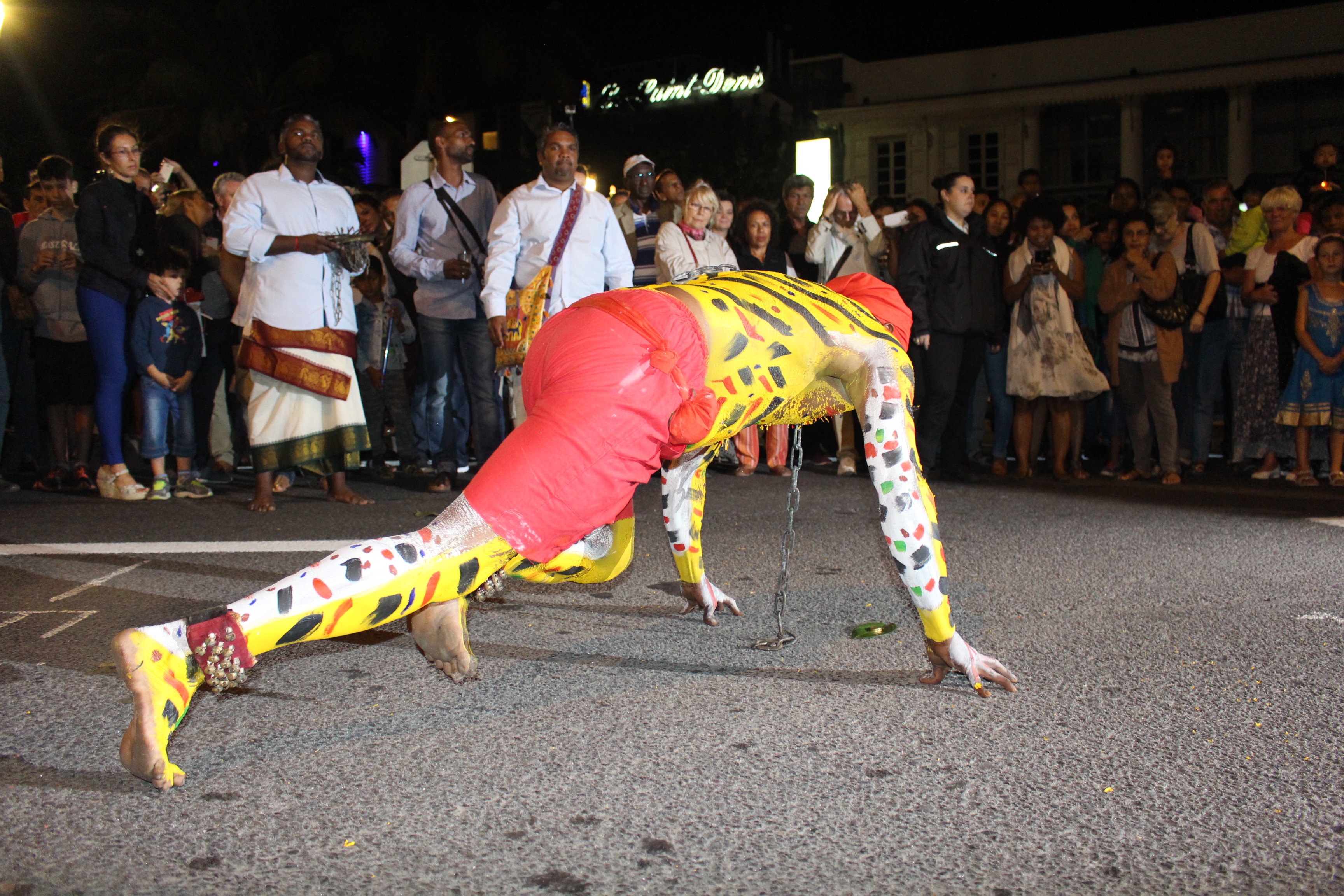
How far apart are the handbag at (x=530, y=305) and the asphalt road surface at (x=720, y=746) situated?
1.01 m

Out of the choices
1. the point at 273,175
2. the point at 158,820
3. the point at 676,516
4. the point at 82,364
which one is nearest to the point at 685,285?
the point at 676,516

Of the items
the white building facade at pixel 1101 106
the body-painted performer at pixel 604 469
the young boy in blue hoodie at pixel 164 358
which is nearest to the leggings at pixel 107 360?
the young boy in blue hoodie at pixel 164 358

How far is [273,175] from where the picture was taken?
19.0 feet

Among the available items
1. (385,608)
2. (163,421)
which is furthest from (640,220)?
(385,608)

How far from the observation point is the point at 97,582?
14.1 ft

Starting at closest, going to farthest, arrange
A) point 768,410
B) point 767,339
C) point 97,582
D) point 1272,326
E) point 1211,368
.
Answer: point 767,339, point 768,410, point 97,582, point 1272,326, point 1211,368

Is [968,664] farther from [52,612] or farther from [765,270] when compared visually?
[765,270]

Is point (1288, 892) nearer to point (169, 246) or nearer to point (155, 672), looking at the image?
point (155, 672)

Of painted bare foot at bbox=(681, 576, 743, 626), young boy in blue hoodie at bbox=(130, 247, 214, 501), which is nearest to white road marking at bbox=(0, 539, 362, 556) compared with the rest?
young boy in blue hoodie at bbox=(130, 247, 214, 501)

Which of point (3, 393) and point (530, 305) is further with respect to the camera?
point (3, 393)

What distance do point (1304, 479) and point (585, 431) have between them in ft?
20.8

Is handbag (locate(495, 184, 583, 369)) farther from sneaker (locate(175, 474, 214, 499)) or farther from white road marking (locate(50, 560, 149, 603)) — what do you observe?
sneaker (locate(175, 474, 214, 499))

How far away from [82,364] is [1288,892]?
7.25 meters

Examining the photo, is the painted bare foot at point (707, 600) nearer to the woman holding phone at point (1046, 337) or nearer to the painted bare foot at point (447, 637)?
the painted bare foot at point (447, 637)
